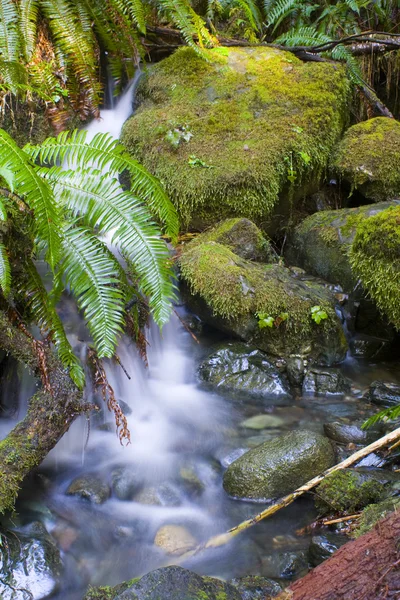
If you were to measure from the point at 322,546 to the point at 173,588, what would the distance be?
1022 mm

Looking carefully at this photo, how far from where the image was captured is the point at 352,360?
4719 mm

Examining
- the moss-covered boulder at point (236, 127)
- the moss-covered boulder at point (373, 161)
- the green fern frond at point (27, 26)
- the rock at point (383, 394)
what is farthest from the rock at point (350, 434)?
the green fern frond at point (27, 26)

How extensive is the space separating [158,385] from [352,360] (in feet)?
6.27

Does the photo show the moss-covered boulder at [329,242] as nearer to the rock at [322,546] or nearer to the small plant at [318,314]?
the small plant at [318,314]

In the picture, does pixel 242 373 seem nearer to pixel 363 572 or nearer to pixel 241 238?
pixel 241 238

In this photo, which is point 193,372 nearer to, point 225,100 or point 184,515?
point 184,515

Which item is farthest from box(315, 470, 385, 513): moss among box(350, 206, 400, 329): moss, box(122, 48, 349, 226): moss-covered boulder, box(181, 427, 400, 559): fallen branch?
box(122, 48, 349, 226): moss-covered boulder

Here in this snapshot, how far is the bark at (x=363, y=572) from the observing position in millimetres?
1437

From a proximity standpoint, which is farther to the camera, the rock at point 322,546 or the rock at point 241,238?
the rock at point 241,238

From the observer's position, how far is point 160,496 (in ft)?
10.1

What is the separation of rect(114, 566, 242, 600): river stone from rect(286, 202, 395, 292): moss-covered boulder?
3.55 metres

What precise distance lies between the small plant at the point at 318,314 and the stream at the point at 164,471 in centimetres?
61

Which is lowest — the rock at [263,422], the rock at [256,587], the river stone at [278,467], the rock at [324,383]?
the rock at [324,383]

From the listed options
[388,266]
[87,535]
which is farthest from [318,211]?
[87,535]
